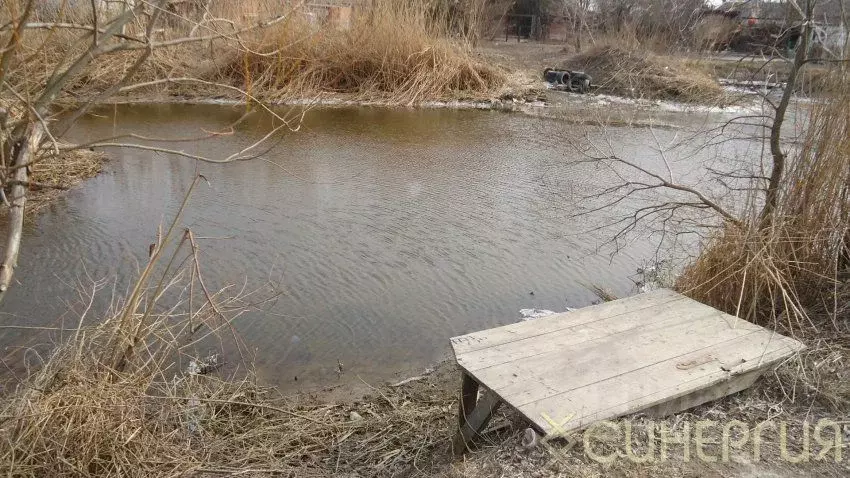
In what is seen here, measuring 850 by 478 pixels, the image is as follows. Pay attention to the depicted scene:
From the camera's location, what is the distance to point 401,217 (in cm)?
594

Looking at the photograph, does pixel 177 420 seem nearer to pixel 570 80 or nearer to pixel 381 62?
pixel 381 62

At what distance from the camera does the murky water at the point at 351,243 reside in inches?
157

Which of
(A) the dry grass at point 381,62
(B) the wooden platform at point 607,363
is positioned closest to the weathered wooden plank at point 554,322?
(B) the wooden platform at point 607,363

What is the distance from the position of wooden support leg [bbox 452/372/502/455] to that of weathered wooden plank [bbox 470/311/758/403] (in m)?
0.09

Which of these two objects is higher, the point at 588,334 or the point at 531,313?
the point at 588,334

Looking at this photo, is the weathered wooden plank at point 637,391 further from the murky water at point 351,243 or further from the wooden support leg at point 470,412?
the murky water at point 351,243

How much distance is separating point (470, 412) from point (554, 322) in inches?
22.0

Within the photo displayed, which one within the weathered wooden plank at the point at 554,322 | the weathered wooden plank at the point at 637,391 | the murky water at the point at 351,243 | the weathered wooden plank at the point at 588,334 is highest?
the weathered wooden plank at the point at 554,322

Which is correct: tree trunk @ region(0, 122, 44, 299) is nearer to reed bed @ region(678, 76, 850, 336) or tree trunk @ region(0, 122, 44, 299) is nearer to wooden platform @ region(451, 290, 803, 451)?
wooden platform @ region(451, 290, 803, 451)

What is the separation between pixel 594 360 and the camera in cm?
253

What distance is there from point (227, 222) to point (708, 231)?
3761 millimetres

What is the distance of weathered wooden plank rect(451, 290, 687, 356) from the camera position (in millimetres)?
2622

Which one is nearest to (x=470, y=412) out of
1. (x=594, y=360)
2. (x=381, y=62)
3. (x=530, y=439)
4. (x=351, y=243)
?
(x=530, y=439)

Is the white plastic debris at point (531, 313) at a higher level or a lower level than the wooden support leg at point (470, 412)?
lower
